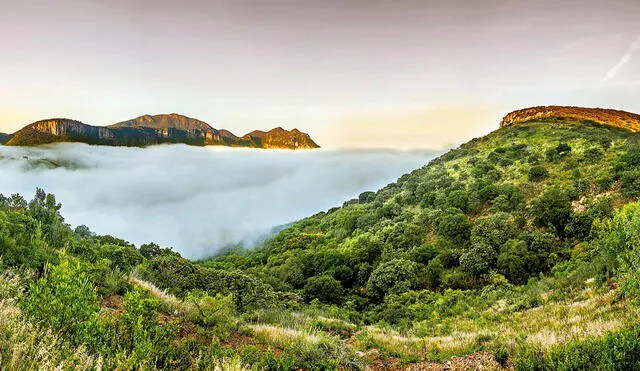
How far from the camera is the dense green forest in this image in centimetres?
527

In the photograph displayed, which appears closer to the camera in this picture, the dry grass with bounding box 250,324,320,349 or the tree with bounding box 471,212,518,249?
A: the dry grass with bounding box 250,324,320,349

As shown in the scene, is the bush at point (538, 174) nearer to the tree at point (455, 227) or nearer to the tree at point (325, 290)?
the tree at point (455, 227)

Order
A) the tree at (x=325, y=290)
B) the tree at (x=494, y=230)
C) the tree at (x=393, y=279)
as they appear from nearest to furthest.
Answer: the tree at (x=393, y=279)
the tree at (x=494, y=230)
the tree at (x=325, y=290)

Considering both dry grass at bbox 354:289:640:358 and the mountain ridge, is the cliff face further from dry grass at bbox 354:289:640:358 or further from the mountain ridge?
the mountain ridge

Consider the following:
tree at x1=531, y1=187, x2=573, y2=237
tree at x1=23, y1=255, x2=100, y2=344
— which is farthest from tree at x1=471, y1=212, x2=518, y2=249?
tree at x1=23, y1=255, x2=100, y2=344

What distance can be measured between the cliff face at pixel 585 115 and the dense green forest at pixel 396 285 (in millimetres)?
22802

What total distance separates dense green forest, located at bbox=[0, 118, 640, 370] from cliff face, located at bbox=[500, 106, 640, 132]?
22.8 metres

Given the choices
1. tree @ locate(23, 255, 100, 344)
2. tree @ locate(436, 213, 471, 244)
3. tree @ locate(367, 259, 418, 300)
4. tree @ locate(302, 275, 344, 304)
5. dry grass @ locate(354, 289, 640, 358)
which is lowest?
tree @ locate(302, 275, 344, 304)

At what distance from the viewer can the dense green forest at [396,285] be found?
5.27 metres

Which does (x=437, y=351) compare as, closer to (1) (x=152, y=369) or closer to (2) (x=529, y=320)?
(2) (x=529, y=320)

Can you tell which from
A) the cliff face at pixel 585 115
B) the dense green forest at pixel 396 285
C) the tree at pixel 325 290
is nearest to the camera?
the dense green forest at pixel 396 285

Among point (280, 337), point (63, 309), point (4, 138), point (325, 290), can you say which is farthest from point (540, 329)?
point (4, 138)

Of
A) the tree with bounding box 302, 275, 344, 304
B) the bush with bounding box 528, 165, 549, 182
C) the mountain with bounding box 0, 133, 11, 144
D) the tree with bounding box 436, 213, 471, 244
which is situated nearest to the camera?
the tree with bounding box 302, 275, 344, 304

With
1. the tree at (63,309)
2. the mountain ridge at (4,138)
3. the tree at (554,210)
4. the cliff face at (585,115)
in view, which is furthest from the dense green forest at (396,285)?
the mountain ridge at (4,138)
